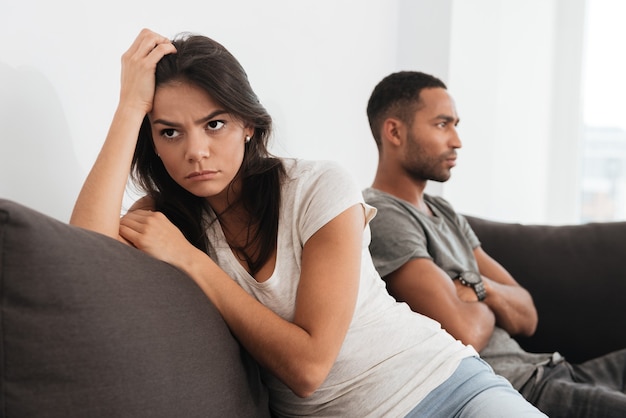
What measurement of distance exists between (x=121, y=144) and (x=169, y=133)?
0.32 feet

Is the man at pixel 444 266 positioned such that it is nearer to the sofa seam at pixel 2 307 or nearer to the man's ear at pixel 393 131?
the man's ear at pixel 393 131

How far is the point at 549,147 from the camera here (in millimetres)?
3766

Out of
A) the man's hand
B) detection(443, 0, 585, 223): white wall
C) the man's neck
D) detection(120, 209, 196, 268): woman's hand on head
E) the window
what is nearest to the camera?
detection(120, 209, 196, 268): woman's hand on head

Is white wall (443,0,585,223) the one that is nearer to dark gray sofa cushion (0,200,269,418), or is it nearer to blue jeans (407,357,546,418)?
blue jeans (407,357,546,418)

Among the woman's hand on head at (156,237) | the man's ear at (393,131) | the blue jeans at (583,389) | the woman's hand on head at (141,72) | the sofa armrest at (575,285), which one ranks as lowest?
the blue jeans at (583,389)

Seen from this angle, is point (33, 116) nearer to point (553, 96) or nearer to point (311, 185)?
point (311, 185)

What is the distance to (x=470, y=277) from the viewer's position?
203 centimetres

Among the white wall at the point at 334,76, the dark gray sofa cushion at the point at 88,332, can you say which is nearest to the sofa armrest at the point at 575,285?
the white wall at the point at 334,76

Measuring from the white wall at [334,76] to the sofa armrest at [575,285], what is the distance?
635mm

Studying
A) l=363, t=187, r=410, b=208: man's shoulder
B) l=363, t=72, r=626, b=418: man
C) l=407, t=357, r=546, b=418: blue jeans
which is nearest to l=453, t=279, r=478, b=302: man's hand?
l=363, t=72, r=626, b=418: man

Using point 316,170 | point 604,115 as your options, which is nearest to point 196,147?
point 316,170

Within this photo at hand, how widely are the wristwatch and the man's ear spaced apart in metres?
0.44

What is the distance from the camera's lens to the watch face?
6.62 ft

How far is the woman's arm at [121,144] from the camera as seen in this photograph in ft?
4.13
